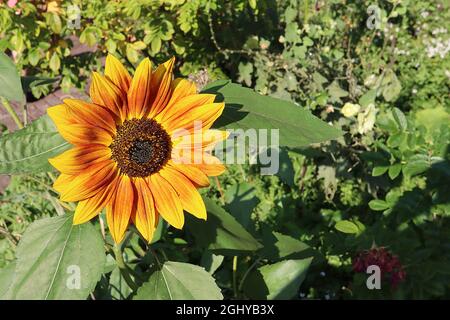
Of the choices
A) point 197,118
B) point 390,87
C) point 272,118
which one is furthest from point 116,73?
point 390,87

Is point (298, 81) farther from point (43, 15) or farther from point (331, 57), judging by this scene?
point (43, 15)

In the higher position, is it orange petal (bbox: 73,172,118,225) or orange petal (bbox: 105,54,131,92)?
orange petal (bbox: 105,54,131,92)

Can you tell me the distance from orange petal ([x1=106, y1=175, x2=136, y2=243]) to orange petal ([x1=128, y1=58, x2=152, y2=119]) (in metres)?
0.11

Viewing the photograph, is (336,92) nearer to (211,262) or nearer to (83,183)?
(211,262)

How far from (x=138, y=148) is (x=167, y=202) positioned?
0.10 meters

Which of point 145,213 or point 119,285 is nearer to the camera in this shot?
point 145,213

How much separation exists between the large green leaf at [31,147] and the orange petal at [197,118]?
17cm

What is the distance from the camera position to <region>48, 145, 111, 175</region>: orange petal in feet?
2.24

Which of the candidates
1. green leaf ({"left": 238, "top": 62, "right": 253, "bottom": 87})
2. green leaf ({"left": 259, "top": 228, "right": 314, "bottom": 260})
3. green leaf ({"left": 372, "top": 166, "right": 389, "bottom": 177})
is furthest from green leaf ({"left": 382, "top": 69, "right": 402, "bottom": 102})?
green leaf ({"left": 259, "top": 228, "right": 314, "bottom": 260})

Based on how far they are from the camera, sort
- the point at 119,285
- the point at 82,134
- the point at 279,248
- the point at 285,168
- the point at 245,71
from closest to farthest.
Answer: the point at 82,134 < the point at 279,248 < the point at 119,285 < the point at 285,168 < the point at 245,71

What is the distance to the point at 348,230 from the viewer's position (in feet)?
4.91

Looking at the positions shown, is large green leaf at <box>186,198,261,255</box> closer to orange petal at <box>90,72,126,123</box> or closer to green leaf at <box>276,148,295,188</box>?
orange petal at <box>90,72,126,123</box>

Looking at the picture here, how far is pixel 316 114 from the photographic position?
90.7 inches
